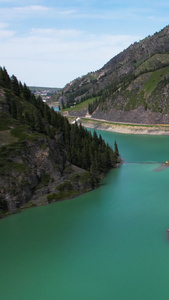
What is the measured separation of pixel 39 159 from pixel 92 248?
30.2 metres

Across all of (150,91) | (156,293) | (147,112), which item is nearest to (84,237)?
(156,293)

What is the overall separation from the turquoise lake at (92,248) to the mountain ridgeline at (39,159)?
12.2 ft

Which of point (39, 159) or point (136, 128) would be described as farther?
point (136, 128)

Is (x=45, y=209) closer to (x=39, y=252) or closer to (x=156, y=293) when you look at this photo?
(x=39, y=252)

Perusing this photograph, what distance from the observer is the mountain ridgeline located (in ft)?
198

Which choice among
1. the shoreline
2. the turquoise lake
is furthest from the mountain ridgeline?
the shoreline

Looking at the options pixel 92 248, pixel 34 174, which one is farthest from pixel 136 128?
pixel 92 248

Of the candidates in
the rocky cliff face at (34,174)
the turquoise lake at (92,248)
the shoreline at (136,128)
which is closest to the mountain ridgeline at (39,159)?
the rocky cliff face at (34,174)

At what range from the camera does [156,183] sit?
2810 inches

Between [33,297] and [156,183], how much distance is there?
4530 centimetres

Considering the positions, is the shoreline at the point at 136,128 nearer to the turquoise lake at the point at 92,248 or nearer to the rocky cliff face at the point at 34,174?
the turquoise lake at the point at 92,248

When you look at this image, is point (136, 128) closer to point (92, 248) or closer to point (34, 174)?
point (34, 174)

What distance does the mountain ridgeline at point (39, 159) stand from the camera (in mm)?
60344

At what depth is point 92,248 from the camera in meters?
43.2
